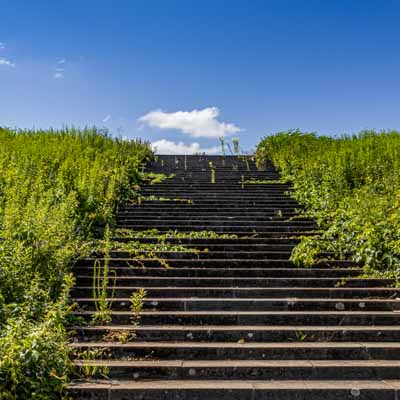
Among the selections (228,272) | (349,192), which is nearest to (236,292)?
(228,272)

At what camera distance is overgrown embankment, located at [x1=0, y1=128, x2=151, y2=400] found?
18.9 ft

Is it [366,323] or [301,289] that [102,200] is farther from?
[366,323]

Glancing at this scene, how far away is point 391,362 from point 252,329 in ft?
5.97

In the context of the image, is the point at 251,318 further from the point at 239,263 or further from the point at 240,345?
the point at 239,263

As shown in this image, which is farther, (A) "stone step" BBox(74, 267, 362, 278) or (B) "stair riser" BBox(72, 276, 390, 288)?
(A) "stone step" BBox(74, 267, 362, 278)

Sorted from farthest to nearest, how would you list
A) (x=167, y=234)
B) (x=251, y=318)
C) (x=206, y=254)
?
(x=167, y=234) → (x=206, y=254) → (x=251, y=318)

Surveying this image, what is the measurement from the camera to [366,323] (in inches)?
318

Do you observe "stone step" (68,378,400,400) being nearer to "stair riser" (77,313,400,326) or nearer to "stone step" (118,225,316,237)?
"stair riser" (77,313,400,326)

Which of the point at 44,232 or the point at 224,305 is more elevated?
the point at 44,232

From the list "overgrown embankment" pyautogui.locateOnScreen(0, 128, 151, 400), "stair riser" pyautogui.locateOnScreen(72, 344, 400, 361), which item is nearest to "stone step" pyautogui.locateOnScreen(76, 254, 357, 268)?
"overgrown embankment" pyautogui.locateOnScreen(0, 128, 151, 400)

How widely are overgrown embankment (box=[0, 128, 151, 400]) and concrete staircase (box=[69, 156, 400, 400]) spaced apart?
0.50m

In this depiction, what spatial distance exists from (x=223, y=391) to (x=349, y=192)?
8624 millimetres

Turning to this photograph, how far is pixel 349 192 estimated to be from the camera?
1376cm

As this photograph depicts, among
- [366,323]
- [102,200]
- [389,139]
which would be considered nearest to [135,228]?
[102,200]
